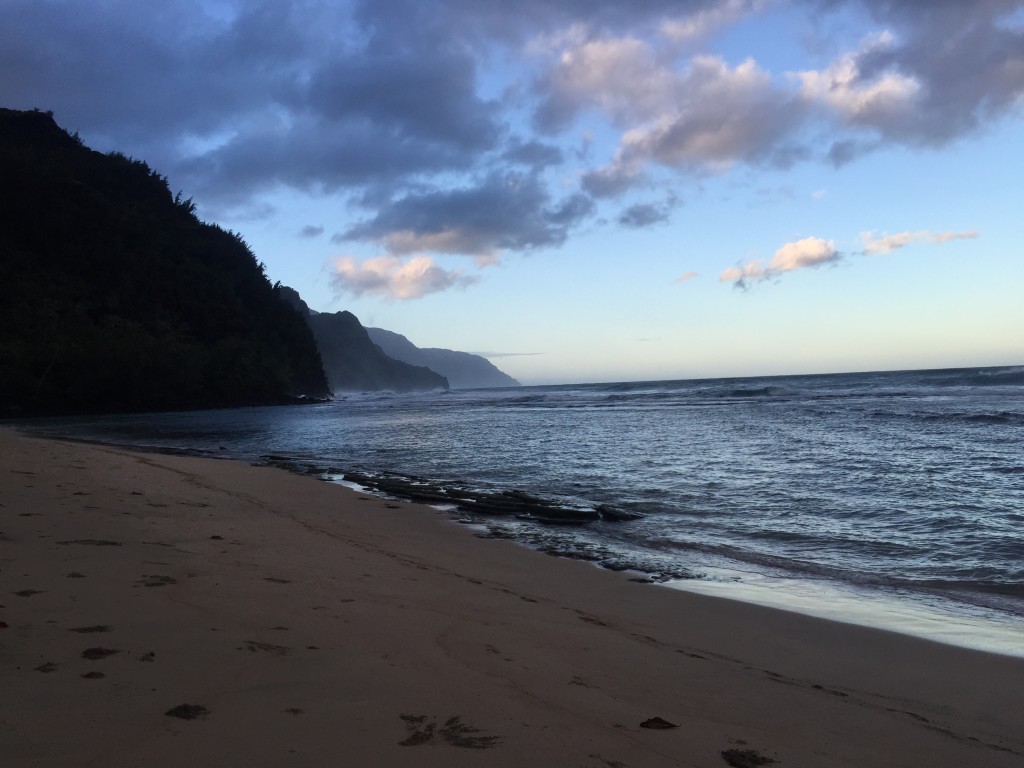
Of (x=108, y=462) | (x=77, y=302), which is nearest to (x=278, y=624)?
(x=108, y=462)

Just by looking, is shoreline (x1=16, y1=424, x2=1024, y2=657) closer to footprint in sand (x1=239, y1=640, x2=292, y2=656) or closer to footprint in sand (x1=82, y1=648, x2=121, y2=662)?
footprint in sand (x1=239, y1=640, x2=292, y2=656)

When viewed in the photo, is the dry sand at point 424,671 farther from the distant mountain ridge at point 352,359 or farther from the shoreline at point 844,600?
the distant mountain ridge at point 352,359

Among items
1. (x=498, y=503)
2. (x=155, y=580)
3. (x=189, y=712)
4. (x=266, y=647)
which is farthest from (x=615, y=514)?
(x=189, y=712)

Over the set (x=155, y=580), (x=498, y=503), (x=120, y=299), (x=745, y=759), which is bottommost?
(x=498, y=503)

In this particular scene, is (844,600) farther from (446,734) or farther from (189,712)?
(189,712)

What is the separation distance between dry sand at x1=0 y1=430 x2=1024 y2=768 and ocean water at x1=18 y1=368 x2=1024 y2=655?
3.71 ft

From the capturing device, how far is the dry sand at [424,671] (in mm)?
2535

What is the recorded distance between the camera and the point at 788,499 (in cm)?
1074

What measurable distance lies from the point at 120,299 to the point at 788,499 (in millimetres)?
69275

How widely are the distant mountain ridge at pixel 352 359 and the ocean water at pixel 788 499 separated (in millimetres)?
132701

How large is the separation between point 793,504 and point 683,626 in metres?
6.29

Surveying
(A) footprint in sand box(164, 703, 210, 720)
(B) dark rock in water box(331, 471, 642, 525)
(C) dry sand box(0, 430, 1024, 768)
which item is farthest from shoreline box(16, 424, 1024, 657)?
(A) footprint in sand box(164, 703, 210, 720)

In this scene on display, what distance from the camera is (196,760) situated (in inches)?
89.5

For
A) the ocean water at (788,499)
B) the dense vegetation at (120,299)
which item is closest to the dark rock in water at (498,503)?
the ocean water at (788,499)
